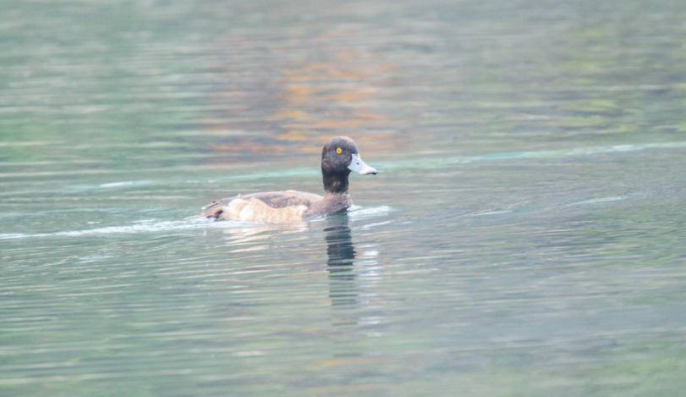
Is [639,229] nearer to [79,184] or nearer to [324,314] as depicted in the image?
[324,314]

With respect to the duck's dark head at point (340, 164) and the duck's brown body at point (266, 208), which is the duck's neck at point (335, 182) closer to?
the duck's dark head at point (340, 164)

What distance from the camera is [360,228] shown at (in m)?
15.0

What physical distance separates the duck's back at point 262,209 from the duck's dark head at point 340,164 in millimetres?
485

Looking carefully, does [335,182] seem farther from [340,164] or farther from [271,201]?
[271,201]

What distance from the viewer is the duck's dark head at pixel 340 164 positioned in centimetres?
1598

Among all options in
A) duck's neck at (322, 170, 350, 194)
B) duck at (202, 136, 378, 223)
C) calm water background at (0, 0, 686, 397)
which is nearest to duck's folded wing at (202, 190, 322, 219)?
duck at (202, 136, 378, 223)

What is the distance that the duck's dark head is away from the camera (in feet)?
52.4

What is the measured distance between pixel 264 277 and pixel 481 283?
1.74 meters

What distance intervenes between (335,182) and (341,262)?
2828mm

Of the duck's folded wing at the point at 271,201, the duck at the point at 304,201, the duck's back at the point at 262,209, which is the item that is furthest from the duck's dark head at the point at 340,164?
the duck's back at the point at 262,209

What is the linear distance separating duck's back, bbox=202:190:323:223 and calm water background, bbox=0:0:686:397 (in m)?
0.17

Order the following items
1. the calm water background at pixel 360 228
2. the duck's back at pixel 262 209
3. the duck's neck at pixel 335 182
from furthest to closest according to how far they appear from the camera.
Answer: the duck's neck at pixel 335 182, the duck's back at pixel 262 209, the calm water background at pixel 360 228

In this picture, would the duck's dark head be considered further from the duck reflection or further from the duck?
the duck reflection

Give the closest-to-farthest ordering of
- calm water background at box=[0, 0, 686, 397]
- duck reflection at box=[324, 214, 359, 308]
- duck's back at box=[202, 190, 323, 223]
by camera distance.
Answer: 1. calm water background at box=[0, 0, 686, 397]
2. duck reflection at box=[324, 214, 359, 308]
3. duck's back at box=[202, 190, 323, 223]
